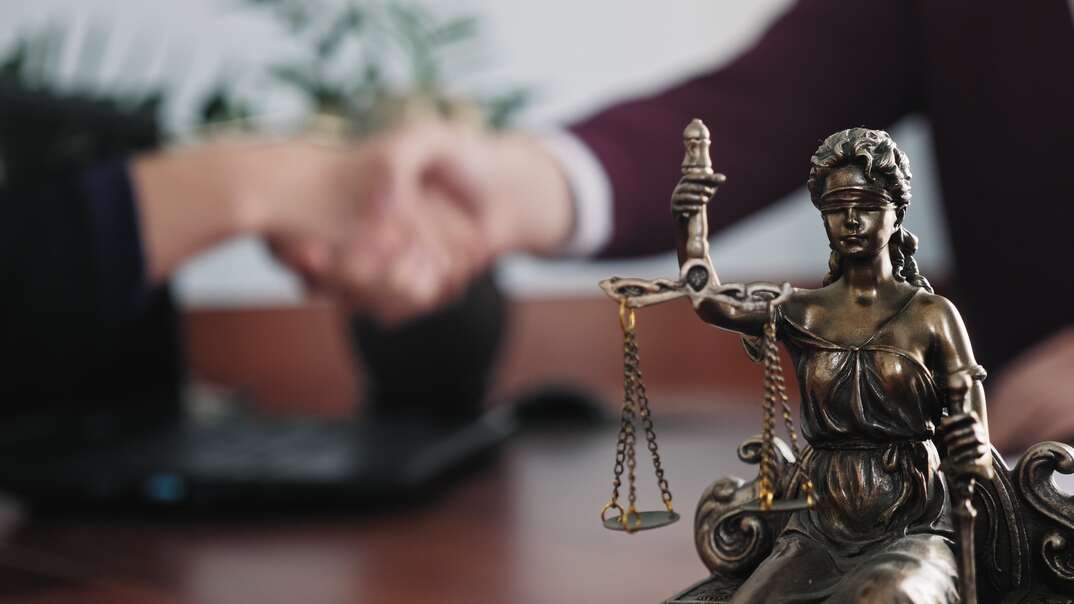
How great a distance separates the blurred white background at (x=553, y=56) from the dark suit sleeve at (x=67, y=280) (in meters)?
0.40

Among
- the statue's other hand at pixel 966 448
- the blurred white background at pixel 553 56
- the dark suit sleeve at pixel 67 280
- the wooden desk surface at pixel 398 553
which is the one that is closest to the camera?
the statue's other hand at pixel 966 448

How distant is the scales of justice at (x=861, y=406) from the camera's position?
354 millimetres

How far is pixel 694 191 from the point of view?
366 millimetres

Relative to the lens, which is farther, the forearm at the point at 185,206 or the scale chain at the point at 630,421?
the forearm at the point at 185,206

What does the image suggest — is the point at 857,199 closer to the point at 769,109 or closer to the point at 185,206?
the point at 769,109

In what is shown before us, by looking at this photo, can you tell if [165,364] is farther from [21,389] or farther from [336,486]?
[336,486]

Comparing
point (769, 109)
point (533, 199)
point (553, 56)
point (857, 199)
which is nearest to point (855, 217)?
point (857, 199)

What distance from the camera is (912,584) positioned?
1.03 ft

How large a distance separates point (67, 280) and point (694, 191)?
2.71 feet

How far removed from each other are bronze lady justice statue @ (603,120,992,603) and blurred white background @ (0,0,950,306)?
1.07 m

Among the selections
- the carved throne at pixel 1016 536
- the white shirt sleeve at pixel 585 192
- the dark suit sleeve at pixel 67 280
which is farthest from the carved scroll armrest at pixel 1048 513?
the dark suit sleeve at pixel 67 280

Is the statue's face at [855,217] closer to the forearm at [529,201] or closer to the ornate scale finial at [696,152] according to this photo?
the ornate scale finial at [696,152]

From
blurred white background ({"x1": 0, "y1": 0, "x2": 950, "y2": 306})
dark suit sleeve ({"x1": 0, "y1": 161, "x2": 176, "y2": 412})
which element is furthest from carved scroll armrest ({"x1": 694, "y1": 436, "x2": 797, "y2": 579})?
blurred white background ({"x1": 0, "y1": 0, "x2": 950, "y2": 306})

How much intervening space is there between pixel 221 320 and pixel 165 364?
313mm
